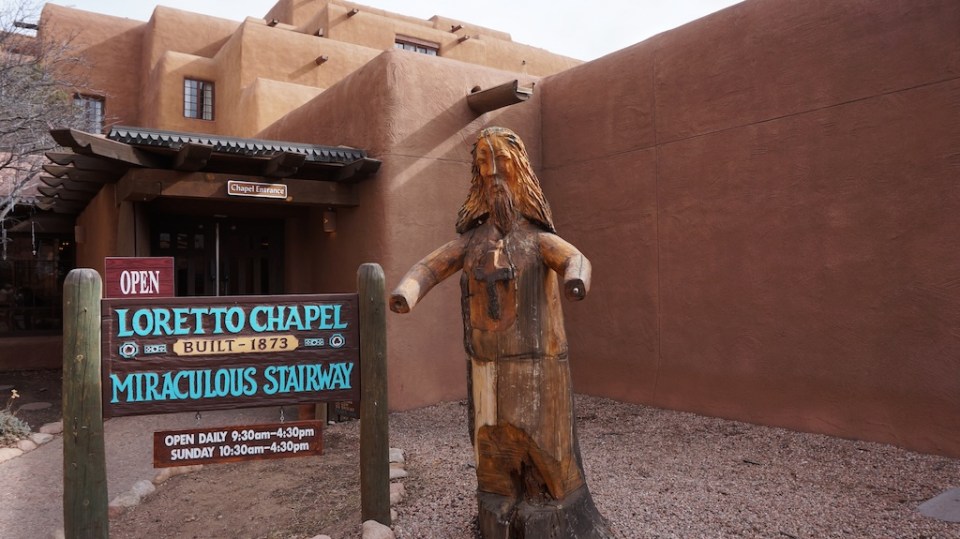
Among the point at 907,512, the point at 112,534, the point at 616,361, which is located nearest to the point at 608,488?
the point at 907,512

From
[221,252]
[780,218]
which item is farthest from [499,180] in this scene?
[221,252]

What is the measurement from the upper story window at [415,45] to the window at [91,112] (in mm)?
7004

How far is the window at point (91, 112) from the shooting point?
13.1 meters

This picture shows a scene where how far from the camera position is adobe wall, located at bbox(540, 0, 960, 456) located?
4.73 metres

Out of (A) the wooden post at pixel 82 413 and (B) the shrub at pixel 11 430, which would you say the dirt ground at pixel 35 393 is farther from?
(A) the wooden post at pixel 82 413

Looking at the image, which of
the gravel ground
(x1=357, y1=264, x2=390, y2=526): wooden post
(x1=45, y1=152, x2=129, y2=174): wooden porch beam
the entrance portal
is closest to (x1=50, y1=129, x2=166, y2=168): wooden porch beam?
(x1=45, y1=152, x2=129, y2=174): wooden porch beam

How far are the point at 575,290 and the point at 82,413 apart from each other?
249 centimetres

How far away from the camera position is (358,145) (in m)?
7.41

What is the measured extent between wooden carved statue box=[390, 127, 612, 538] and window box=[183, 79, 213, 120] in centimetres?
1285

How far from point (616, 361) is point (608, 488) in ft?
9.43

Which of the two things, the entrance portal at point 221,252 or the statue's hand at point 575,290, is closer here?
the statue's hand at point 575,290

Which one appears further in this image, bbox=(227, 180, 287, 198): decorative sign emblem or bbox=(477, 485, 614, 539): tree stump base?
bbox=(227, 180, 287, 198): decorative sign emblem

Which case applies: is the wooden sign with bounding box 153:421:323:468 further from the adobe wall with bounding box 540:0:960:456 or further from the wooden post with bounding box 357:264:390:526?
the adobe wall with bounding box 540:0:960:456

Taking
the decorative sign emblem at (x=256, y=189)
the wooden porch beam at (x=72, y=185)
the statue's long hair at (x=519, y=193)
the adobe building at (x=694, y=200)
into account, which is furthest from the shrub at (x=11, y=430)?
the statue's long hair at (x=519, y=193)
